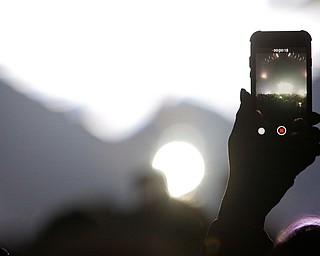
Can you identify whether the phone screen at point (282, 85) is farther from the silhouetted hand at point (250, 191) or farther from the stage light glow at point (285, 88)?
the silhouetted hand at point (250, 191)

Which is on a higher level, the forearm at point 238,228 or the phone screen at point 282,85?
the phone screen at point 282,85

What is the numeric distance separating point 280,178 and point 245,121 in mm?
306

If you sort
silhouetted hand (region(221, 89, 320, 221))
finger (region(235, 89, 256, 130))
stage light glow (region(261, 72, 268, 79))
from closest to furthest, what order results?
silhouetted hand (region(221, 89, 320, 221)), finger (region(235, 89, 256, 130)), stage light glow (region(261, 72, 268, 79))

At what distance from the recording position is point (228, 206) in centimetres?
251

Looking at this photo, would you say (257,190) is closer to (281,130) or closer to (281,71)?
(281,130)

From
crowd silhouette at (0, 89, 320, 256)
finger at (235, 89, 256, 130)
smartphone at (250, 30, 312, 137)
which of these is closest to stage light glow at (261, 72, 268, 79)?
smartphone at (250, 30, 312, 137)

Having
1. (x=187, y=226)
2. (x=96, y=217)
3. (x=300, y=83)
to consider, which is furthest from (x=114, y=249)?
(x=300, y=83)

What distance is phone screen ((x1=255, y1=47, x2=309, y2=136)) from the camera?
301cm

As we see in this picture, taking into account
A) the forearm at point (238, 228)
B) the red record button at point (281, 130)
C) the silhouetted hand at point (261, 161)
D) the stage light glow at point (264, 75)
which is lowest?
the forearm at point (238, 228)

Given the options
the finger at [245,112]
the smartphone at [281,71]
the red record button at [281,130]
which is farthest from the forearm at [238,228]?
the smartphone at [281,71]

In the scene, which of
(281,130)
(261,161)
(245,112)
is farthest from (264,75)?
(261,161)

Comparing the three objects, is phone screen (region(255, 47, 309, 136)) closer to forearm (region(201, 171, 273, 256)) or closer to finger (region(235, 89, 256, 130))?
finger (region(235, 89, 256, 130))

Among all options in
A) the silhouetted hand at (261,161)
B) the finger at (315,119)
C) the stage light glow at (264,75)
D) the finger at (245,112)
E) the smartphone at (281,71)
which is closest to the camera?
the silhouetted hand at (261,161)

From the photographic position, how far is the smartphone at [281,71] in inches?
121
